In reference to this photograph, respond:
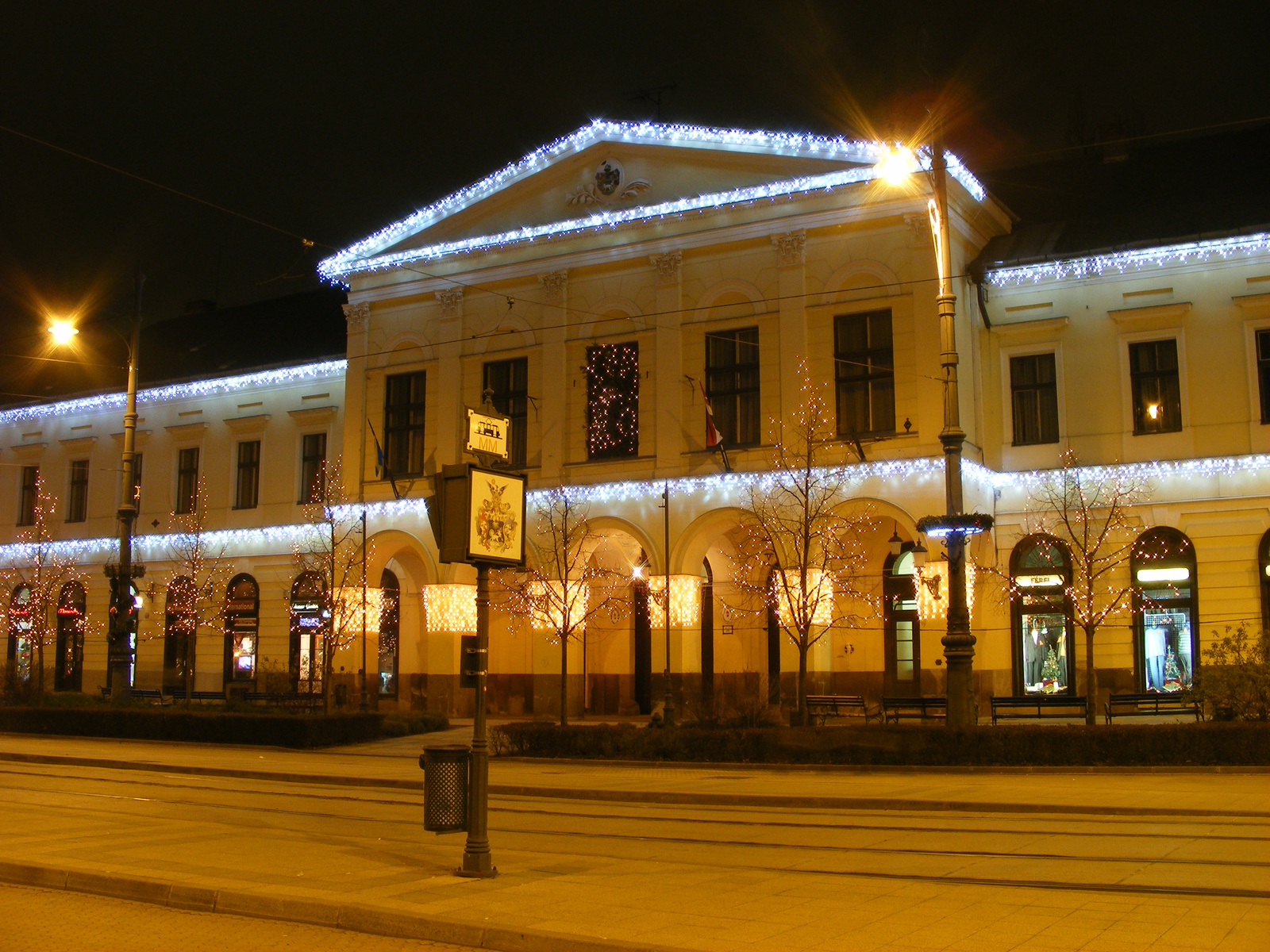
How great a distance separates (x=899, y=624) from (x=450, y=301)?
16897 mm

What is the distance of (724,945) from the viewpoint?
859 cm

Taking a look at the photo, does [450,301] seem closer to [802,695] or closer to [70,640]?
[802,695]

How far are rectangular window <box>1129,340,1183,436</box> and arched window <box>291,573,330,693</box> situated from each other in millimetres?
24924

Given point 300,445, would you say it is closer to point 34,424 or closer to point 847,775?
point 34,424

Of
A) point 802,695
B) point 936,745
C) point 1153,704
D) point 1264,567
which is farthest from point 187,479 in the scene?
point 1264,567

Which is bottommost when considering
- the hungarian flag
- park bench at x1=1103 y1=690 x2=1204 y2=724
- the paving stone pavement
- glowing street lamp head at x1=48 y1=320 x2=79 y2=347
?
the paving stone pavement

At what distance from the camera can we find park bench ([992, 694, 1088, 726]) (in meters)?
28.7

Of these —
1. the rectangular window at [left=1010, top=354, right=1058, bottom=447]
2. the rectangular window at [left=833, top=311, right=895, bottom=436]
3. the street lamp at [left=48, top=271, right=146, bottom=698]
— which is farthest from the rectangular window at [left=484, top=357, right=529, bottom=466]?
the rectangular window at [left=1010, top=354, right=1058, bottom=447]

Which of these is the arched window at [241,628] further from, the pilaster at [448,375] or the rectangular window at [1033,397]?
the rectangular window at [1033,397]

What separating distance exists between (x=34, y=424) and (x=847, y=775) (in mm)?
42644

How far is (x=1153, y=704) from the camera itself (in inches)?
1123

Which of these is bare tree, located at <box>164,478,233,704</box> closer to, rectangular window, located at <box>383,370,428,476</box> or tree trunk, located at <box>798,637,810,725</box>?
rectangular window, located at <box>383,370,428,476</box>

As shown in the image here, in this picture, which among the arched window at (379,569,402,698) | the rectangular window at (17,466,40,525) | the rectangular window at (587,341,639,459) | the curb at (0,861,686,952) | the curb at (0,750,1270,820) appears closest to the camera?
the curb at (0,861,686,952)

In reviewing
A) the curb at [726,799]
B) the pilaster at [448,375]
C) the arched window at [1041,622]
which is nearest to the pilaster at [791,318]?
the arched window at [1041,622]
